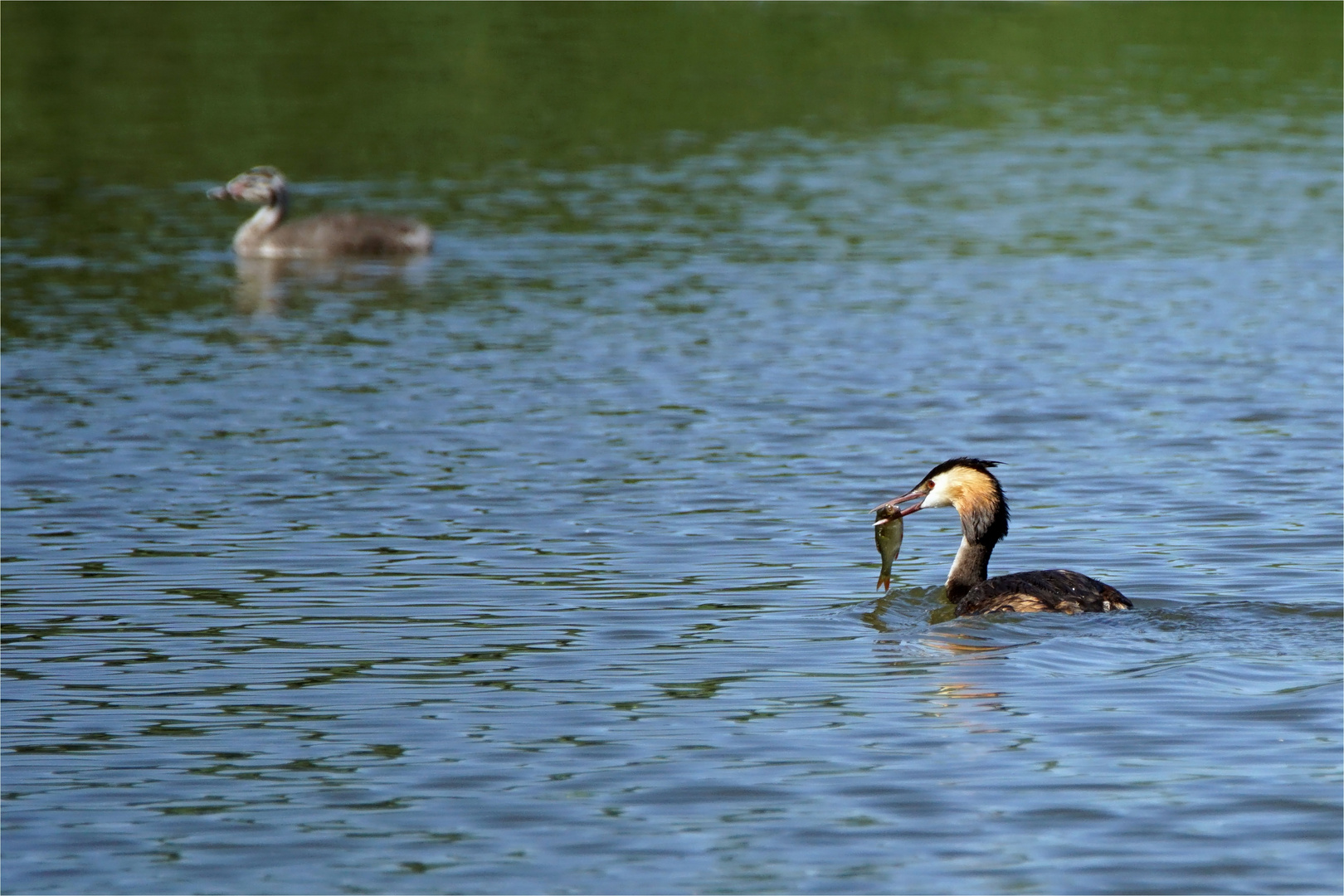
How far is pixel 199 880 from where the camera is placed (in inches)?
321

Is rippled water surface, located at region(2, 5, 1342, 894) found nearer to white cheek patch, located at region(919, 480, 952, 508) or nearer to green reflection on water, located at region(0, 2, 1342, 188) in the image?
white cheek patch, located at region(919, 480, 952, 508)

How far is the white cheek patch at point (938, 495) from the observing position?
40.9ft

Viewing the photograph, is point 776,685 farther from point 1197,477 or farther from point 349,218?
point 349,218

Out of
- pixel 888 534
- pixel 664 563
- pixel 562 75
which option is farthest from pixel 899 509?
pixel 562 75

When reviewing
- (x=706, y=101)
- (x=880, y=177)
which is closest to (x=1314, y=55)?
(x=706, y=101)

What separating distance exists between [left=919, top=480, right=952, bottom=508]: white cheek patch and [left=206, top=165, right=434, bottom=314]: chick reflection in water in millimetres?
15433

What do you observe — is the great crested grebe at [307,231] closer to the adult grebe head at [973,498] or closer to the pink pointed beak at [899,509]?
the pink pointed beak at [899,509]

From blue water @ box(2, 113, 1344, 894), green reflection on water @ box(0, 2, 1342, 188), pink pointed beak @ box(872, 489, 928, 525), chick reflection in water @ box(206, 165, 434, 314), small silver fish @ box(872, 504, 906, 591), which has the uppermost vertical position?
green reflection on water @ box(0, 2, 1342, 188)

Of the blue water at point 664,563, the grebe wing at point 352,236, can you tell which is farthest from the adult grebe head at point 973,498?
the grebe wing at point 352,236

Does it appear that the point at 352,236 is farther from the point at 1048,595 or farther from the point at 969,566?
the point at 1048,595

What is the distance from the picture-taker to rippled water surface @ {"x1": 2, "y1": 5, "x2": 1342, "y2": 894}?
8664 millimetres

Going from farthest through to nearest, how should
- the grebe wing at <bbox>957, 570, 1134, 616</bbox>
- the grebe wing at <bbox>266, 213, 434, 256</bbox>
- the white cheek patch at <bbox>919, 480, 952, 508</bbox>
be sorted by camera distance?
the grebe wing at <bbox>266, 213, 434, 256</bbox>, the white cheek patch at <bbox>919, 480, 952, 508</bbox>, the grebe wing at <bbox>957, 570, 1134, 616</bbox>

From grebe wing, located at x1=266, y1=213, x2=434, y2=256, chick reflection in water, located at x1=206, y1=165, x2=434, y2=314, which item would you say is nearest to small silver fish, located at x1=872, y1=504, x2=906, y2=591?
chick reflection in water, located at x1=206, y1=165, x2=434, y2=314

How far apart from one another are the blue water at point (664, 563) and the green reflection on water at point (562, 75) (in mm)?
7253
